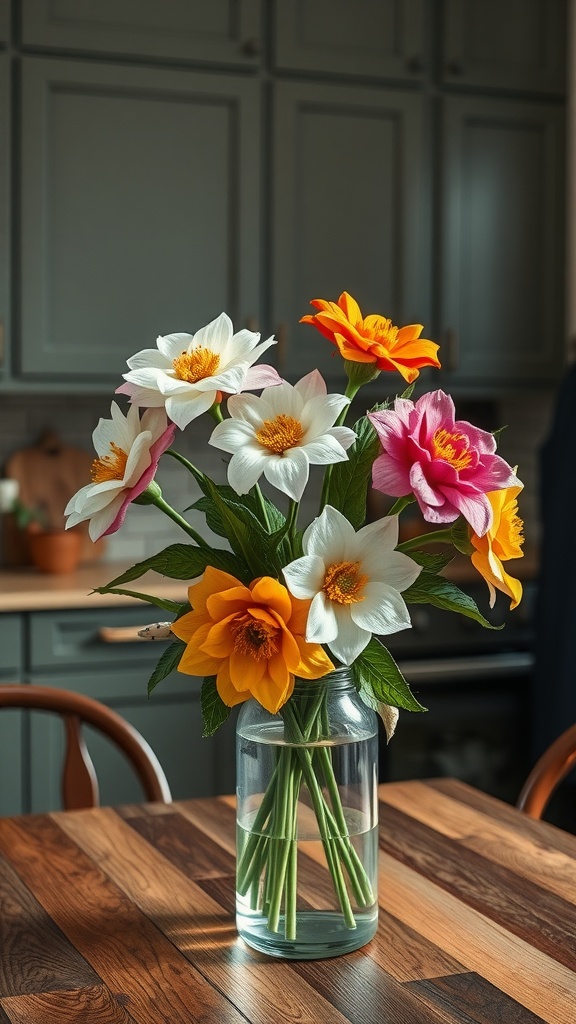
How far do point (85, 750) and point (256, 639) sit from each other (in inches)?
29.1

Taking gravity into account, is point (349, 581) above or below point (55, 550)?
above

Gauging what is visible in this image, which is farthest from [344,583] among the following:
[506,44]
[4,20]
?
[506,44]

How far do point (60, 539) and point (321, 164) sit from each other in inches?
48.1

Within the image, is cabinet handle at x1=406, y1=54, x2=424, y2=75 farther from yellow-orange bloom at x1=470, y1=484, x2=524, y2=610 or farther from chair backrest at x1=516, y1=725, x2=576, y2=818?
yellow-orange bloom at x1=470, y1=484, x2=524, y2=610


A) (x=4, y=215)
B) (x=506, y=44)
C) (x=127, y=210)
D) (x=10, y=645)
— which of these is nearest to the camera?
(x=10, y=645)

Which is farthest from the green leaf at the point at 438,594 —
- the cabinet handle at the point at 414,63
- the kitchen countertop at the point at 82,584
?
the cabinet handle at the point at 414,63

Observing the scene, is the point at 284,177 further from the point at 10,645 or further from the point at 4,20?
the point at 10,645

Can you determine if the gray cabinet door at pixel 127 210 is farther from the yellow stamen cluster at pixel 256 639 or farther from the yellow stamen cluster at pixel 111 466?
the yellow stamen cluster at pixel 256 639

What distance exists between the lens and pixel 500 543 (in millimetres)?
1068

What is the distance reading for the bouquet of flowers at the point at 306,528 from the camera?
1.01m

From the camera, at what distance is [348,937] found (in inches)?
43.9

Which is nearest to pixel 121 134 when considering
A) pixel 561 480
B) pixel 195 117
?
pixel 195 117

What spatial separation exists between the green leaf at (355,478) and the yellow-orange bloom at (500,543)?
0.11 meters

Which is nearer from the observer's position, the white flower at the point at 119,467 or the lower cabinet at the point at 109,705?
the white flower at the point at 119,467
